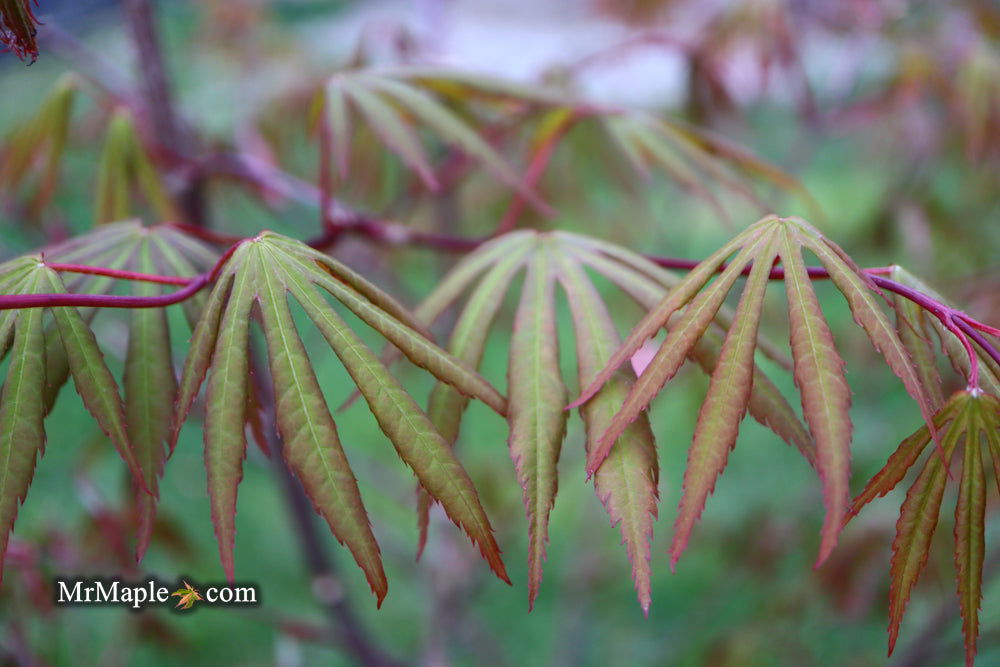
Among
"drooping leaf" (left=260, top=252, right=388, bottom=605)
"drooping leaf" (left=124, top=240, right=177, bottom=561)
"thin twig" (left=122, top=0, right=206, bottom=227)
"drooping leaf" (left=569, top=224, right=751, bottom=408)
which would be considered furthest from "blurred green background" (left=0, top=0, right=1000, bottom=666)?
"drooping leaf" (left=569, top=224, right=751, bottom=408)

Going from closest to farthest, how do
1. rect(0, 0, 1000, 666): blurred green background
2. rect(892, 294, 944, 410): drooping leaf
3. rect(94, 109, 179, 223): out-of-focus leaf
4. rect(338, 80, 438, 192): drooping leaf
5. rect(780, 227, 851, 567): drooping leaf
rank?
1. rect(780, 227, 851, 567): drooping leaf
2. rect(892, 294, 944, 410): drooping leaf
3. rect(338, 80, 438, 192): drooping leaf
4. rect(94, 109, 179, 223): out-of-focus leaf
5. rect(0, 0, 1000, 666): blurred green background

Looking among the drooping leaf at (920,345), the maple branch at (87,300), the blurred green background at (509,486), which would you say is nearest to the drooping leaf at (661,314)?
the drooping leaf at (920,345)

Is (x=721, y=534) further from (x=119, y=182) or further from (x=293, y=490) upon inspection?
(x=119, y=182)

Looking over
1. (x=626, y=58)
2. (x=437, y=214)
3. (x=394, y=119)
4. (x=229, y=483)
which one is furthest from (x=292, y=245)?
(x=626, y=58)

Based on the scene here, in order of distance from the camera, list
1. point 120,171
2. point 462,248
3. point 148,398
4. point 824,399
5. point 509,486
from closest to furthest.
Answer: point 824,399 < point 148,398 < point 462,248 < point 120,171 < point 509,486

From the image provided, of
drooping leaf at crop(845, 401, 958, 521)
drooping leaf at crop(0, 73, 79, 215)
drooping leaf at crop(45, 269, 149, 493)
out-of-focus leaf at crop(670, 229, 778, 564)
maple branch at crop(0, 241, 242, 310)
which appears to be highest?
drooping leaf at crop(0, 73, 79, 215)

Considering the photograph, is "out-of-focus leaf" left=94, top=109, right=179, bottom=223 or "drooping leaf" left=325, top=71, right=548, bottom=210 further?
"out-of-focus leaf" left=94, top=109, right=179, bottom=223

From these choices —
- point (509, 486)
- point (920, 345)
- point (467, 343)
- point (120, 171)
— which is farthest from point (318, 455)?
point (509, 486)

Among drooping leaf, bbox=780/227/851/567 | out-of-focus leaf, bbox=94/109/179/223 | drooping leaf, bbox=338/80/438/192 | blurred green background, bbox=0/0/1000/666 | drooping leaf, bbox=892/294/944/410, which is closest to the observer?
drooping leaf, bbox=780/227/851/567

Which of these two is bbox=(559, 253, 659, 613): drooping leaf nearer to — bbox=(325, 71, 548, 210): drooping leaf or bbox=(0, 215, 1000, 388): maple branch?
bbox=(0, 215, 1000, 388): maple branch

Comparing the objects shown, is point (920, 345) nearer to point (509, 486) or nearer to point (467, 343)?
point (467, 343)

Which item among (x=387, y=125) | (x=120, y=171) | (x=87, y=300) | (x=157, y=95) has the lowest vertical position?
(x=87, y=300)
